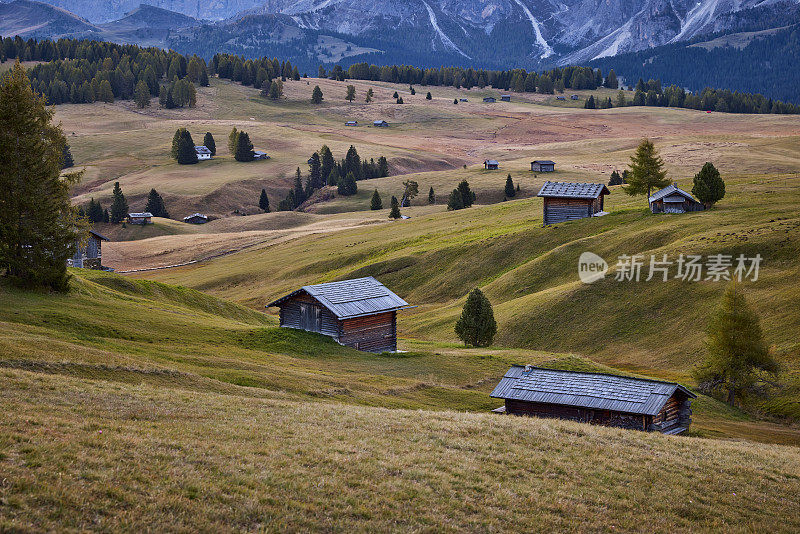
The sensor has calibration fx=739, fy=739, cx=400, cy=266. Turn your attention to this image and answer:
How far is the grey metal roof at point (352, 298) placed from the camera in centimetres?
4859

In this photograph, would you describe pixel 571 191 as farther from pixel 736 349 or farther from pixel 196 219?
pixel 196 219

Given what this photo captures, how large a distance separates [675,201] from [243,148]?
135 m

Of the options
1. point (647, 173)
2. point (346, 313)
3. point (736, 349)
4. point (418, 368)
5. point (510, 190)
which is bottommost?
point (418, 368)

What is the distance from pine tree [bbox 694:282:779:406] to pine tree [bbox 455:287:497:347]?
15.8m

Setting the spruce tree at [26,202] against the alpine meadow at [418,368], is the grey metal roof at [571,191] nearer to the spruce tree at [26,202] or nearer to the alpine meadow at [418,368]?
the alpine meadow at [418,368]

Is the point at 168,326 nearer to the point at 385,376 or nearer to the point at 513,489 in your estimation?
the point at 385,376

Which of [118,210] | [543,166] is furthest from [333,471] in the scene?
[543,166]

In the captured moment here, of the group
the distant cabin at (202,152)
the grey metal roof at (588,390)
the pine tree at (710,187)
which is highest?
the pine tree at (710,187)

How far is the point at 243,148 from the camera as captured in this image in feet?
626

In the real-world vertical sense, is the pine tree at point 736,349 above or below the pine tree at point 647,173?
below

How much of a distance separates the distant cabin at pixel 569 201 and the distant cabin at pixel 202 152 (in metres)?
131

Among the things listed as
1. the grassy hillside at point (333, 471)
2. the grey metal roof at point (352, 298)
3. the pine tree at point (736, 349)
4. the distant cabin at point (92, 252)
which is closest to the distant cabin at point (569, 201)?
the grey metal roof at point (352, 298)

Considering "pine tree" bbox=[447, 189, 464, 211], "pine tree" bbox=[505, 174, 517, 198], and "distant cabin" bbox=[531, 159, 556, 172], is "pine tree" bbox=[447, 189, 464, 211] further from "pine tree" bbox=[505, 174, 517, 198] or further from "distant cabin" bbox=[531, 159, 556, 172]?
"distant cabin" bbox=[531, 159, 556, 172]

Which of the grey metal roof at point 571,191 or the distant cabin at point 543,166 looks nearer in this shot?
the grey metal roof at point 571,191
